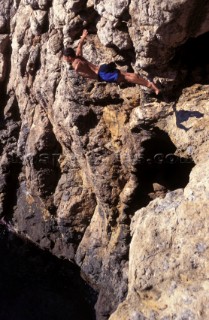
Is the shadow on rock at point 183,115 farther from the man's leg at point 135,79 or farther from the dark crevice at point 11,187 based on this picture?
the dark crevice at point 11,187

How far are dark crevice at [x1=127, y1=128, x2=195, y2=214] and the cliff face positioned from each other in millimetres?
28

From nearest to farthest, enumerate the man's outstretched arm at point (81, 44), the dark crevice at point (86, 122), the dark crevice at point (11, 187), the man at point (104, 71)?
the man at point (104, 71)
the man's outstretched arm at point (81, 44)
the dark crevice at point (86, 122)
the dark crevice at point (11, 187)

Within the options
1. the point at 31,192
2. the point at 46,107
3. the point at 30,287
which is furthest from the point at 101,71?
the point at 30,287

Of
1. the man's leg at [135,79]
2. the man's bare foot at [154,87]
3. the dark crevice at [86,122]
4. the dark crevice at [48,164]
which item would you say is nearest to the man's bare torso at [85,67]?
the man's leg at [135,79]

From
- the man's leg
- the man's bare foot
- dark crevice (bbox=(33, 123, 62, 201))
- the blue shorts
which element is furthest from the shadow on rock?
dark crevice (bbox=(33, 123, 62, 201))

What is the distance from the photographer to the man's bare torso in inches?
300

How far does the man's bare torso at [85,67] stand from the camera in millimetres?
7617

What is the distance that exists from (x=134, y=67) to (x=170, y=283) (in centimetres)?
429

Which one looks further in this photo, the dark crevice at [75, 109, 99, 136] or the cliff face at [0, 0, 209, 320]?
the dark crevice at [75, 109, 99, 136]

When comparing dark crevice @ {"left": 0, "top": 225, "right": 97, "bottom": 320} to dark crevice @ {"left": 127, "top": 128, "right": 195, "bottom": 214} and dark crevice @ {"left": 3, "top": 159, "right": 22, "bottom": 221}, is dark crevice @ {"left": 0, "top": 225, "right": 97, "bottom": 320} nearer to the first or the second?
dark crevice @ {"left": 3, "top": 159, "right": 22, "bottom": 221}

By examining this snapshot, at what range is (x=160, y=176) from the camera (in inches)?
349

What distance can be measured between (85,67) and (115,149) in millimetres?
2153

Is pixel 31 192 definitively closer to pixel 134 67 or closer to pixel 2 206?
pixel 2 206

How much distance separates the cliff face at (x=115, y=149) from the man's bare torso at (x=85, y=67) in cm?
59
